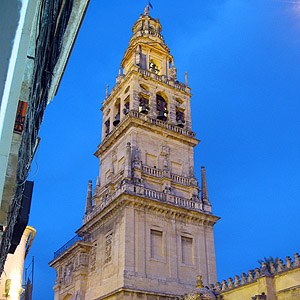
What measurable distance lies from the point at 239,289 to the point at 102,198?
16489mm

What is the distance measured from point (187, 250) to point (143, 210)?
5.04 m

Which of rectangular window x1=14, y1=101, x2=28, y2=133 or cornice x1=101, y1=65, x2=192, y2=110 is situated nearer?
rectangular window x1=14, y1=101, x2=28, y2=133

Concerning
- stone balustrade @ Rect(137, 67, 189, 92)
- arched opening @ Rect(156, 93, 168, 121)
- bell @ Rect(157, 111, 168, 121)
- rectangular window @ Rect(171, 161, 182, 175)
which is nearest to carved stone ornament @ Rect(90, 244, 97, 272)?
rectangular window @ Rect(171, 161, 182, 175)

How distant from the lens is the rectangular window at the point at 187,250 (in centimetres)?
3097

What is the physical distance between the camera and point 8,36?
127 inches

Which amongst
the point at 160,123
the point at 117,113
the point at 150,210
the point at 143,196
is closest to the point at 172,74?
the point at 117,113

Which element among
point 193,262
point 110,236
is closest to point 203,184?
point 193,262

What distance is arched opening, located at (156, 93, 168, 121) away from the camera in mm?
37000

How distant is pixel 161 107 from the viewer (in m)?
38.4

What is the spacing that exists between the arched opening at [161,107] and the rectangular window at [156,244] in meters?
11.5

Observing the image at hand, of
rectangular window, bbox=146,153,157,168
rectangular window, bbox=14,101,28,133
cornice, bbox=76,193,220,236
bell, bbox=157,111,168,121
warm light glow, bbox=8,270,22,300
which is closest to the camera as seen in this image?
rectangular window, bbox=14,101,28,133

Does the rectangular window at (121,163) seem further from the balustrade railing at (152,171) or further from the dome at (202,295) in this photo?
the dome at (202,295)

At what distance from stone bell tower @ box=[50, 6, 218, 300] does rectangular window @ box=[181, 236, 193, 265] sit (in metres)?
0.08

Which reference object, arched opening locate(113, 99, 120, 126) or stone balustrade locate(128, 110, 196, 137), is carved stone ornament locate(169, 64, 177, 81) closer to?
arched opening locate(113, 99, 120, 126)
